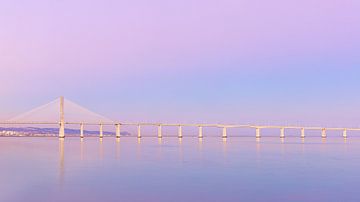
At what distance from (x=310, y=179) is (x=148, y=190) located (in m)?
10.8

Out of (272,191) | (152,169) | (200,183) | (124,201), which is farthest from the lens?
(152,169)

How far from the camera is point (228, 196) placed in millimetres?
19703

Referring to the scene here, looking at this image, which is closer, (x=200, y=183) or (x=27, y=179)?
(x=200, y=183)

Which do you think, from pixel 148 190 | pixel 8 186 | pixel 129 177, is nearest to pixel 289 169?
pixel 129 177

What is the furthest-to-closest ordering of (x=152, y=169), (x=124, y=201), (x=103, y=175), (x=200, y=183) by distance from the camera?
1. (x=152, y=169)
2. (x=103, y=175)
3. (x=200, y=183)
4. (x=124, y=201)

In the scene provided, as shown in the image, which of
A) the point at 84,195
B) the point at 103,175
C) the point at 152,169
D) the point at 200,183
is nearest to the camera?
the point at 84,195

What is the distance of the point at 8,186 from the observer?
72.8 feet

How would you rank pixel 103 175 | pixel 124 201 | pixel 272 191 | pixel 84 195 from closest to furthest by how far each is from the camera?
1. pixel 124 201
2. pixel 84 195
3. pixel 272 191
4. pixel 103 175

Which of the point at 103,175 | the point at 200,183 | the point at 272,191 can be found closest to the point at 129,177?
the point at 103,175

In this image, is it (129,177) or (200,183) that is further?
(129,177)

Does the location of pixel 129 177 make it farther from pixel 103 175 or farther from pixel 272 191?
pixel 272 191

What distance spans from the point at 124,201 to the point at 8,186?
7781 millimetres

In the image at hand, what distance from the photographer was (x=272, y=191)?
2098 cm

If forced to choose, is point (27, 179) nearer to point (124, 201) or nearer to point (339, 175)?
point (124, 201)
